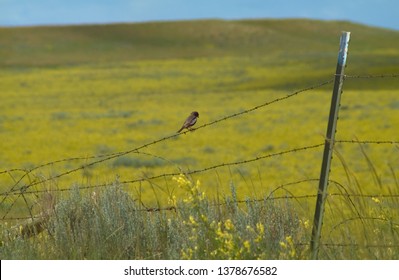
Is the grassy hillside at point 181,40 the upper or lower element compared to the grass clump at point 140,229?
upper

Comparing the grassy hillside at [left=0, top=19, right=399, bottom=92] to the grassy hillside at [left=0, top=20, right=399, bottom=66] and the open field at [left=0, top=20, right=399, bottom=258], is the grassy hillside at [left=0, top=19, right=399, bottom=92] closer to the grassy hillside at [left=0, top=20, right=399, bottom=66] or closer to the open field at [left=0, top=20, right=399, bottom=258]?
the grassy hillside at [left=0, top=20, right=399, bottom=66]

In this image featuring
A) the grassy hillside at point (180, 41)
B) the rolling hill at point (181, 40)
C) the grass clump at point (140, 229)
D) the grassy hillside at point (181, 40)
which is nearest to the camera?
the grass clump at point (140, 229)

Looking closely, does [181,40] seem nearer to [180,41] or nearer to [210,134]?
[180,41]

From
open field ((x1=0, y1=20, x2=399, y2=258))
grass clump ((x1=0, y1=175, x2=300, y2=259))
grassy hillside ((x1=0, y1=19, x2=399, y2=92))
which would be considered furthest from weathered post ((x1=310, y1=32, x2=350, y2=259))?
grassy hillside ((x1=0, y1=19, x2=399, y2=92))

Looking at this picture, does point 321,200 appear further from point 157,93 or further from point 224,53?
point 224,53

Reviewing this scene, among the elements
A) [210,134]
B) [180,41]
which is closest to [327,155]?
[210,134]

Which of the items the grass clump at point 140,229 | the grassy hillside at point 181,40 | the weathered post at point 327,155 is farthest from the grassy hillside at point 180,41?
the weathered post at point 327,155

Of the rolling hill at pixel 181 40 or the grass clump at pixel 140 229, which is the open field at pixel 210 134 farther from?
the rolling hill at pixel 181 40

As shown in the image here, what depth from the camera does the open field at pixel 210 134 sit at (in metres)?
6.19

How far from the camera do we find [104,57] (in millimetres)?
110250

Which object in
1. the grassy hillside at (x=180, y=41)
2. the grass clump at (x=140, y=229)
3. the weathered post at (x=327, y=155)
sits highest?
the grassy hillside at (x=180, y=41)

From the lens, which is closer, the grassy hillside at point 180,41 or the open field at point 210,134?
the open field at point 210,134

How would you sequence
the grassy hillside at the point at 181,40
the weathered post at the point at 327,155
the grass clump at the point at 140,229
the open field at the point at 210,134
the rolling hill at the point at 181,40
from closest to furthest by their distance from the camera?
the weathered post at the point at 327,155, the grass clump at the point at 140,229, the open field at the point at 210,134, the rolling hill at the point at 181,40, the grassy hillside at the point at 181,40

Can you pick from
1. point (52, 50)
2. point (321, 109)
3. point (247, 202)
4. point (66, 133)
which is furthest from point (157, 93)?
point (52, 50)
